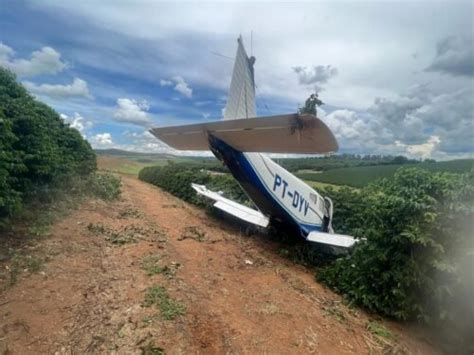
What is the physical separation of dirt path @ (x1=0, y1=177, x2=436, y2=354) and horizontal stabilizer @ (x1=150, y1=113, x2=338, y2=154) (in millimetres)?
2858

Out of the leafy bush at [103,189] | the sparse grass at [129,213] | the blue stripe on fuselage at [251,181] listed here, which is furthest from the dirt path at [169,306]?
the leafy bush at [103,189]

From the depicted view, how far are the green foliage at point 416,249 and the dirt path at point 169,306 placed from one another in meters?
0.59

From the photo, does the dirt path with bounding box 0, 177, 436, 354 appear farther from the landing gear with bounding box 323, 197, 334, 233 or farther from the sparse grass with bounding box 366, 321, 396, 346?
the landing gear with bounding box 323, 197, 334, 233

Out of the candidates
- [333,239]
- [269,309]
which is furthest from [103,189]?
[269,309]

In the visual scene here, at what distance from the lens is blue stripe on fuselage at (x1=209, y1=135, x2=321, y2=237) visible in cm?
760

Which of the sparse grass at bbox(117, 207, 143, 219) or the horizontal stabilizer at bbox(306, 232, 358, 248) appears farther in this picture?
the sparse grass at bbox(117, 207, 143, 219)

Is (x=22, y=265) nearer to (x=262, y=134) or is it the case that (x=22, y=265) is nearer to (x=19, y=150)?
(x=19, y=150)

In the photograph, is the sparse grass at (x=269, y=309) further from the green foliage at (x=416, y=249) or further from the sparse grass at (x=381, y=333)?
the green foliage at (x=416, y=249)

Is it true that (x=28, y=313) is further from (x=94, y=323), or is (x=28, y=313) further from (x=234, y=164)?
(x=234, y=164)

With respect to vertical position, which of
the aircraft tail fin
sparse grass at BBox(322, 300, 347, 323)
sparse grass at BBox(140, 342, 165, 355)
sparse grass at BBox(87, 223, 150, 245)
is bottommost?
sparse grass at BBox(322, 300, 347, 323)

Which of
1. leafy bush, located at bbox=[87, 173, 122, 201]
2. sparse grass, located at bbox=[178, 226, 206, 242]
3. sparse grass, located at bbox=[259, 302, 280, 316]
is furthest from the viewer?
leafy bush, located at bbox=[87, 173, 122, 201]

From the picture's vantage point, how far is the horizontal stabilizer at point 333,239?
8.70 m

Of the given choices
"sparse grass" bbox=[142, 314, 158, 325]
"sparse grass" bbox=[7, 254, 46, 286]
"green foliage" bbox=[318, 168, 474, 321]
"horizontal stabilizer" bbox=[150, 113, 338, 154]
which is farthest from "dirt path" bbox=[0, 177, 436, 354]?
"horizontal stabilizer" bbox=[150, 113, 338, 154]

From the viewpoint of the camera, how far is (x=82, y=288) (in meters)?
5.50
